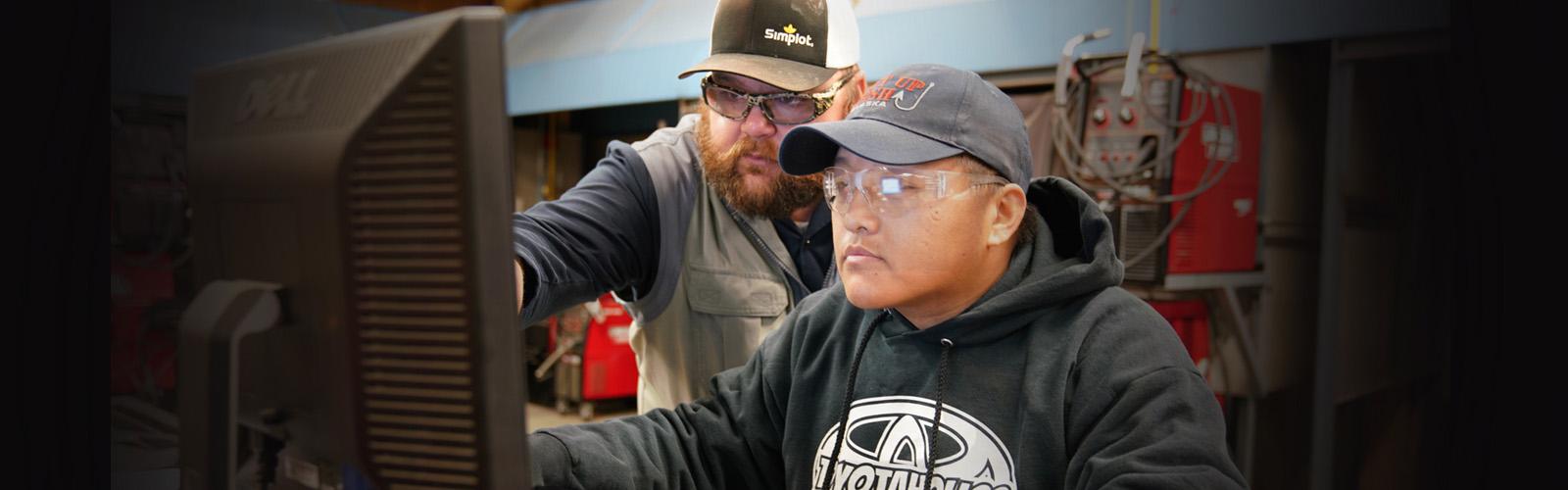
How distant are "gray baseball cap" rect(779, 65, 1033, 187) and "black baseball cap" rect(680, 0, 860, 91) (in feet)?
1.24

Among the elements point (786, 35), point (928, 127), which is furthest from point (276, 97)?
point (786, 35)

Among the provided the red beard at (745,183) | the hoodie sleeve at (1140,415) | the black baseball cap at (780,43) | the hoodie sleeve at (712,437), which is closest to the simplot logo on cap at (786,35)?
the black baseball cap at (780,43)

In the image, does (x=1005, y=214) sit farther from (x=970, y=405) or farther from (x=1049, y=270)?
(x=970, y=405)

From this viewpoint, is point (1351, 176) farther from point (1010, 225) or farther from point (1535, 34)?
point (1010, 225)

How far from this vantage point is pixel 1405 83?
315 cm

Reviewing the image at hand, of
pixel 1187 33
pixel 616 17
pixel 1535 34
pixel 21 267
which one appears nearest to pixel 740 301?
pixel 21 267

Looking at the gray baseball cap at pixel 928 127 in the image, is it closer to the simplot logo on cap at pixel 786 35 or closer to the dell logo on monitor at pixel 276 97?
the simplot logo on cap at pixel 786 35

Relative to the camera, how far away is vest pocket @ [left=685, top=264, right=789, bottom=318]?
2064mm

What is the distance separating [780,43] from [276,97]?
3.87 feet

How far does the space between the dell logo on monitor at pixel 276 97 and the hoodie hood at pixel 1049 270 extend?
2.76ft

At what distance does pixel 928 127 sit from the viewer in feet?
4.50

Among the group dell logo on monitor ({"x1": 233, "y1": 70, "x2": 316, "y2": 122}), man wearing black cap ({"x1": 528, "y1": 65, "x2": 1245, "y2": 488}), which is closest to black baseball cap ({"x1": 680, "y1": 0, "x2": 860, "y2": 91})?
man wearing black cap ({"x1": 528, "y1": 65, "x2": 1245, "y2": 488})

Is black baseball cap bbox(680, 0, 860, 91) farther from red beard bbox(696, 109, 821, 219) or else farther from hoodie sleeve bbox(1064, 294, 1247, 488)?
hoodie sleeve bbox(1064, 294, 1247, 488)

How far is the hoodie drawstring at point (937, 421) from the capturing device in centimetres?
133
